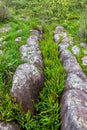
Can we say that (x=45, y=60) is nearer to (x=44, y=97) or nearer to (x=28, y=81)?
(x=28, y=81)

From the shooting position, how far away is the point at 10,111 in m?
6.32

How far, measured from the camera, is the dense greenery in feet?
20.9

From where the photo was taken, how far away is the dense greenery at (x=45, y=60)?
A: 638cm

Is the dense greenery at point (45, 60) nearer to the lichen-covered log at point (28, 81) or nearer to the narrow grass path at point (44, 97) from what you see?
the narrow grass path at point (44, 97)

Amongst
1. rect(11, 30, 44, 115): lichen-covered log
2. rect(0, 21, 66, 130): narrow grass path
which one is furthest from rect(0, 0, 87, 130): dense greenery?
rect(11, 30, 44, 115): lichen-covered log

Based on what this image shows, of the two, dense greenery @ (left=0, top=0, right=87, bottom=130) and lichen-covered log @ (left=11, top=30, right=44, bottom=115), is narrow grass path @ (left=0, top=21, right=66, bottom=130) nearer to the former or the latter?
dense greenery @ (left=0, top=0, right=87, bottom=130)

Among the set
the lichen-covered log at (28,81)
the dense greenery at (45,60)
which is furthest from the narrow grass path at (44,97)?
the lichen-covered log at (28,81)

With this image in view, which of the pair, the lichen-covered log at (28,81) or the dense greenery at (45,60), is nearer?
the dense greenery at (45,60)

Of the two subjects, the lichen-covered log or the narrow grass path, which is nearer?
the narrow grass path

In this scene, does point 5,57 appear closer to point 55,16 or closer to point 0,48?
point 0,48

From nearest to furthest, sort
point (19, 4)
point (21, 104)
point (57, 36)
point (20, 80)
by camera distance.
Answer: point (21, 104) < point (20, 80) < point (57, 36) < point (19, 4)

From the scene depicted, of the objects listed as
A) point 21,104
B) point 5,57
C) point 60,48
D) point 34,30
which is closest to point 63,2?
point 34,30

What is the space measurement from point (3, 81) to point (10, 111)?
1601 millimetres

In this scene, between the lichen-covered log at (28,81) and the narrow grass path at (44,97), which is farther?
the lichen-covered log at (28,81)
